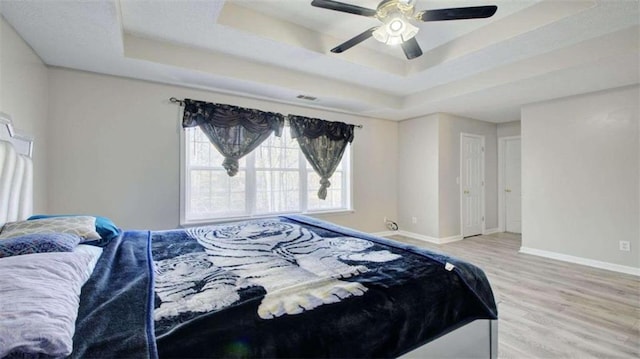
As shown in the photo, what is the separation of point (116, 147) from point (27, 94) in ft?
3.00

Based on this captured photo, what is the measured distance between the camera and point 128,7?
91.4 inches

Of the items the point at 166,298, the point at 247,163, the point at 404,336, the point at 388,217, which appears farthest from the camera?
the point at 388,217

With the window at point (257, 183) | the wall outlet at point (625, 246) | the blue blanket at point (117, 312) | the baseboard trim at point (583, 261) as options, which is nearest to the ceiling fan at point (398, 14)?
the blue blanket at point (117, 312)

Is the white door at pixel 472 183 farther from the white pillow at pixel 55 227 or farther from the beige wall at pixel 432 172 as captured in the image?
the white pillow at pixel 55 227

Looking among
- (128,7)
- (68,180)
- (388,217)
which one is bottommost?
(388,217)

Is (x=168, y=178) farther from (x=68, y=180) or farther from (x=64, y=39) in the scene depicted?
(x=64, y=39)

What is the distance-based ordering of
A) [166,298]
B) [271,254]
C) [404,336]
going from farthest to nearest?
1. [271,254]
2. [404,336]
3. [166,298]

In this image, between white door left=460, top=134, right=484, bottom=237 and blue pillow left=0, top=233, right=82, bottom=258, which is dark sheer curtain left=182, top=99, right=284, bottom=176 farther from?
white door left=460, top=134, right=484, bottom=237

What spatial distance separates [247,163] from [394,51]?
8.04 feet

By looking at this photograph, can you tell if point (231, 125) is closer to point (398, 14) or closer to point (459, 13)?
point (398, 14)

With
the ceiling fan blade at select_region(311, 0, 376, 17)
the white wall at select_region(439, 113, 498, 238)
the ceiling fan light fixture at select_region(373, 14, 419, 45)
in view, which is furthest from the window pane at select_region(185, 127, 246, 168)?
the white wall at select_region(439, 113, 498, 238)

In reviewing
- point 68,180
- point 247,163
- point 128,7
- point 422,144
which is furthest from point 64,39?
point 422,144

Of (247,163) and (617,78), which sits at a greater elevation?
(617,78)

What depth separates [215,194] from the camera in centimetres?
393
